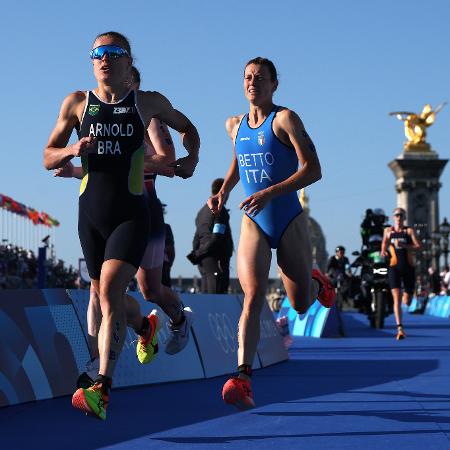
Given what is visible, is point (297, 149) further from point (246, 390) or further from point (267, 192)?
point (246, 390)

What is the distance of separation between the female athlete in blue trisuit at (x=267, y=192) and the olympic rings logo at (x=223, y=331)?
152 inches

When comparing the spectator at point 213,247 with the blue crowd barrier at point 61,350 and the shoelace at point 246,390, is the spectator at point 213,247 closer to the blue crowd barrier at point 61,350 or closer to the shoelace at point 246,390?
the blue crowd barrier at point 61,350

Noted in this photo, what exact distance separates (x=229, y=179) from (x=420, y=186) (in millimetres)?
80788

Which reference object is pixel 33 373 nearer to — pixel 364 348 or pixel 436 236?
pixel 364 348

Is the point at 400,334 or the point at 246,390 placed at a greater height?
the point at 400,334

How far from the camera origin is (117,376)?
915 centimetres

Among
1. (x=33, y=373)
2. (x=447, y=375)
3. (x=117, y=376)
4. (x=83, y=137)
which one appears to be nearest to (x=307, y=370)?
(x=447, y=375)

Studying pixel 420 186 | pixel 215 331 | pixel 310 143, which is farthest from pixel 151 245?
pixel 420 186

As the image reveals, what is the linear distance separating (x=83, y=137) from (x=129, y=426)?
1683 mm

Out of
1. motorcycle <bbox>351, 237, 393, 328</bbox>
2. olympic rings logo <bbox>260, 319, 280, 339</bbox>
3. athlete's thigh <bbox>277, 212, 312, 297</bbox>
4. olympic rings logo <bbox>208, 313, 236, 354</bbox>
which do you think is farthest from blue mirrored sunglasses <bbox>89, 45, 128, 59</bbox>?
motorcycle <bbox>351, 237, 393, 328</bbox>

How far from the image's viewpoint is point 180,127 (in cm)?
712

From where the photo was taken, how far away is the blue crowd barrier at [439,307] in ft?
112

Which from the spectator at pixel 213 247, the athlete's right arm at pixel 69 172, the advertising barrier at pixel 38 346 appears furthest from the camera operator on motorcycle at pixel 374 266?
the athlete's right arm at pixel 69 172

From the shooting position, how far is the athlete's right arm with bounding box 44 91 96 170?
6.59 meters
